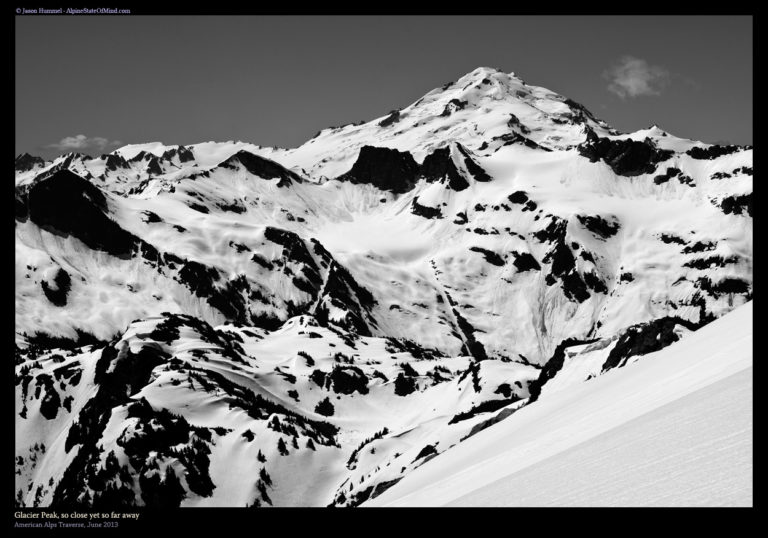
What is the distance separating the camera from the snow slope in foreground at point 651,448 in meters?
5.65

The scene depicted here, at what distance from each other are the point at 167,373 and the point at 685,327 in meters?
103

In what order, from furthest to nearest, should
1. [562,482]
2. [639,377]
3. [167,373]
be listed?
[167,373]
[639,377]
[562,482]

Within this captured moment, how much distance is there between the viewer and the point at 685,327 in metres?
124

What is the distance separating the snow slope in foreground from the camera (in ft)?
18.5

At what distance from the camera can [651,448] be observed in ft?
21.8

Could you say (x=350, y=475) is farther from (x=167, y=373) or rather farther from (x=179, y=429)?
(x=167, y=373)
